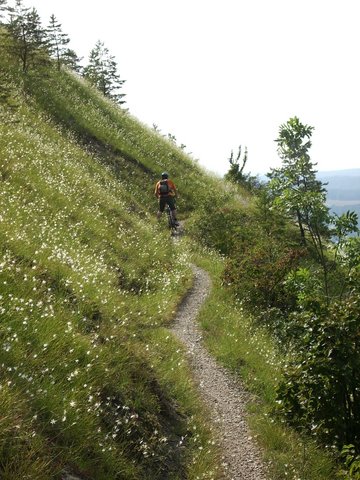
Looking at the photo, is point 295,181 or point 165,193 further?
point 165,193

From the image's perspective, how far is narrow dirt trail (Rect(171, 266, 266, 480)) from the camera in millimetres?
6645

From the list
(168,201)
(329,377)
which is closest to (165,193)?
(168,201)

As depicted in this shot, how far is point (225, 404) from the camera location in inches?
319

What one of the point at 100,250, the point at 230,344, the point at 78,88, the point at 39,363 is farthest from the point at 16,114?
the point at 39,363

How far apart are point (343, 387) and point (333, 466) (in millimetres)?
1422

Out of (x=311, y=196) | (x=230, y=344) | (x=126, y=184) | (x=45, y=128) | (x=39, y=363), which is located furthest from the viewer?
(x=126, y=184)

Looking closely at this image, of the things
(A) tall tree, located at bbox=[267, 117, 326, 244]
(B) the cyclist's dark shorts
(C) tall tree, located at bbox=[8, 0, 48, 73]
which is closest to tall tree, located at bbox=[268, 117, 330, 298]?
(A) tall tree, located at bbox=[267, 117, 326, 244]

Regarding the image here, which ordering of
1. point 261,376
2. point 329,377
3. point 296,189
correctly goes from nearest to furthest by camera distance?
point 329,377, point 296,189, point 261,376

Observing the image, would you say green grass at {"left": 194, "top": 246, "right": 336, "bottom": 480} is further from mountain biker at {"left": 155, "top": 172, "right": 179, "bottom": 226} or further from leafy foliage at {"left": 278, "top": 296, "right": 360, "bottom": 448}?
mountain biker at {"left": 155, "top": 172, "right": 179, "bottom": 226}

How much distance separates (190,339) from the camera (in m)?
10.2

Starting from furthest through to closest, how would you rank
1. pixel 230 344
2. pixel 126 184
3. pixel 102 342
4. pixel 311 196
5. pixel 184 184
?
pixel 184 184 < pixel 126 184 < pixel 230 344 < pixel 311 196 < pixel 102 342

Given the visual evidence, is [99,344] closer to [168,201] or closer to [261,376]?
[261,376]

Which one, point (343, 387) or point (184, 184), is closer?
point (343, 387)

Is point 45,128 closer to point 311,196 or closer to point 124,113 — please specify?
point 124,113
